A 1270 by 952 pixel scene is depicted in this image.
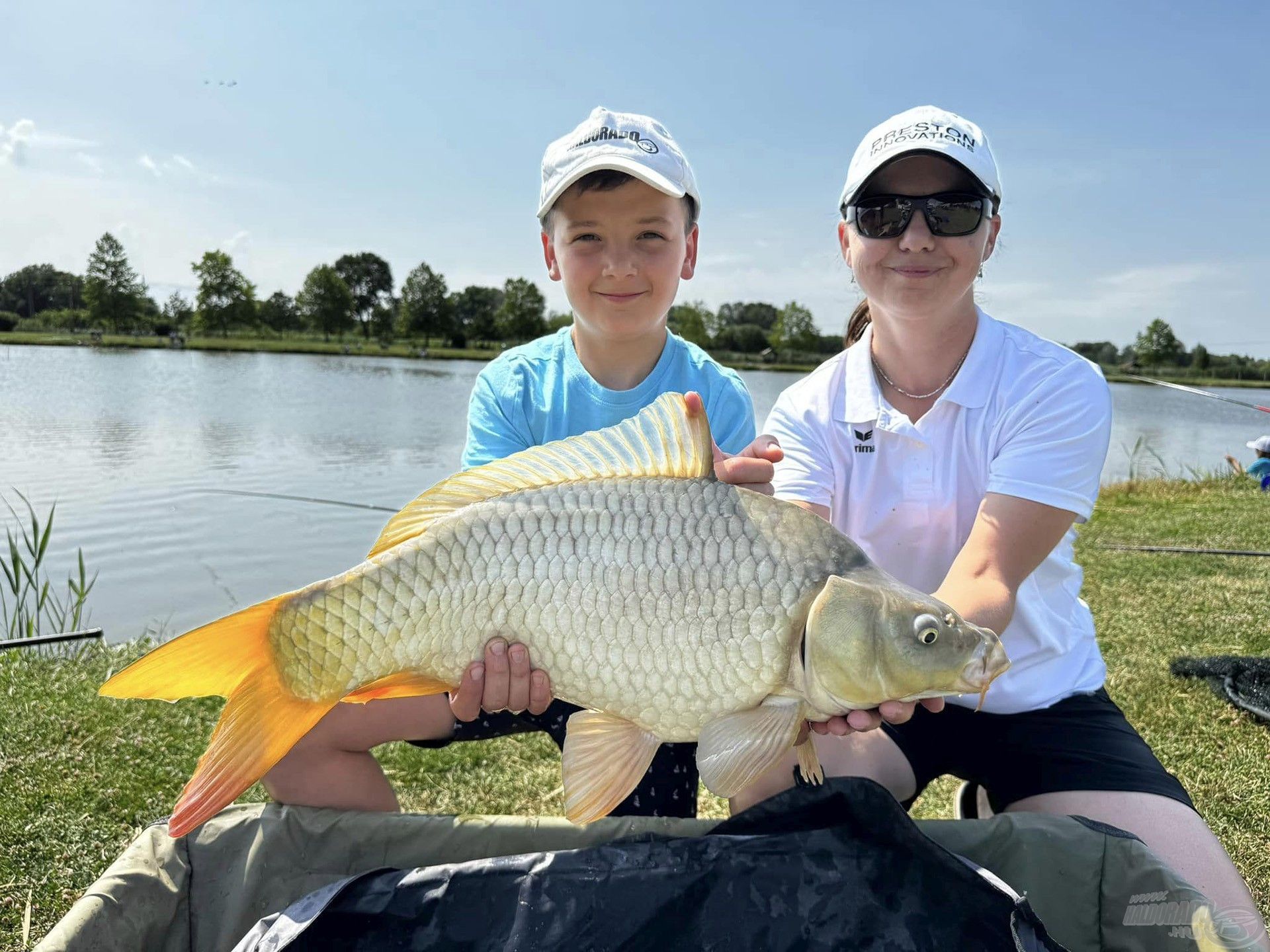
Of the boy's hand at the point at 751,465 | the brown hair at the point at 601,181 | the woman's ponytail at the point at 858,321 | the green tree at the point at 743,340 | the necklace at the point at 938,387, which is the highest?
the green tree at the point at 743,340

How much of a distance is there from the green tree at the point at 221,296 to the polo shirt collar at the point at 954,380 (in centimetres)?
5368

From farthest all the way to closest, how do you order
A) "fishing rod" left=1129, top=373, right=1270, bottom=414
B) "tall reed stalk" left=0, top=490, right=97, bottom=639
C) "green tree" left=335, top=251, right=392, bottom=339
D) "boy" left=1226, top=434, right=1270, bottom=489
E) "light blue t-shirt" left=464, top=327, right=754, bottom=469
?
"green tree" left=335, top=251, right=392, bottom=339 → "boy" left=1226, top=434, right=1270, bottom=489 → "fishing rod" left=1129, top=373, right=1270, bottom=414 → "tall reed stalk" left=0, top=490, right=97, bottom=639 → "light blue t-shirt" left=464, top=327, right=754, bottom=469

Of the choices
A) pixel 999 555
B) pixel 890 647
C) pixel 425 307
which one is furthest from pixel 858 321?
pixel 425 307

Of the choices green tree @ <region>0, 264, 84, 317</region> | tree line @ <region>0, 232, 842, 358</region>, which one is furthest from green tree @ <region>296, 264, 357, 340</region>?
green tree @ <region>0, 264, 84, 317</region>

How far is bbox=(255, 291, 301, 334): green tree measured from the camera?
175 ft

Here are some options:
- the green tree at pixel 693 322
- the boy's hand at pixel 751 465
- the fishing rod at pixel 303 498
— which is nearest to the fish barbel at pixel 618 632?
the boy's hand at pixel 751 465

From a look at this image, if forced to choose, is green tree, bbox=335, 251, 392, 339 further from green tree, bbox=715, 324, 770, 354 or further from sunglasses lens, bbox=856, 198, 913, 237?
sunglasses lens, bbox=856, 198, 913, 237

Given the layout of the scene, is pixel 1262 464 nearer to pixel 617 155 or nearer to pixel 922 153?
pixel 922 153

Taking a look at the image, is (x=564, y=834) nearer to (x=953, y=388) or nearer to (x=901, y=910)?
(x=901, y=910)

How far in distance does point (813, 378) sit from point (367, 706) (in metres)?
1.16

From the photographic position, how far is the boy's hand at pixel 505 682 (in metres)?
1.29

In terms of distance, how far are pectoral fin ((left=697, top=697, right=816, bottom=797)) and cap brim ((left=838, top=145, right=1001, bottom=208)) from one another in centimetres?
107

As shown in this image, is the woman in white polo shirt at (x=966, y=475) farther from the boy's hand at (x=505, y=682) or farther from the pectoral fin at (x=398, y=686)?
the pectoral fin at (x=398, y=686)

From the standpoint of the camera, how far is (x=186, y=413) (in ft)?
40.9
